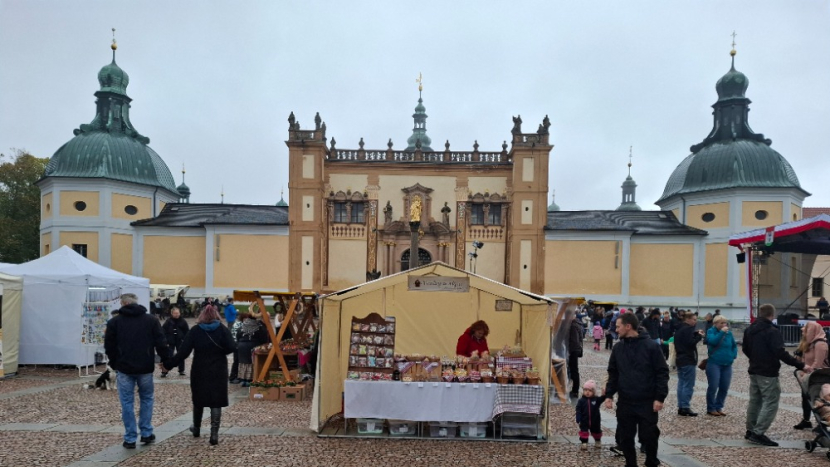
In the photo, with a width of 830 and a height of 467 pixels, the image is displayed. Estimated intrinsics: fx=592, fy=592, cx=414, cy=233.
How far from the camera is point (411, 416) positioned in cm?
791

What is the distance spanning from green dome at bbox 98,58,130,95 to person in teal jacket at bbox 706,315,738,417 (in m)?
46.6

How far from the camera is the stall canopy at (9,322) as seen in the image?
13.1 meters

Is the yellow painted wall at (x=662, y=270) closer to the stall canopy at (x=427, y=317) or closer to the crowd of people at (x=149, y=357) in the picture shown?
the stall canopy at (x=427, y=317)

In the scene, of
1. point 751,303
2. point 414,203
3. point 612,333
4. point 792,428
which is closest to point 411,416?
point 792,428

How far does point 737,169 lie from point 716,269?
6593 mm

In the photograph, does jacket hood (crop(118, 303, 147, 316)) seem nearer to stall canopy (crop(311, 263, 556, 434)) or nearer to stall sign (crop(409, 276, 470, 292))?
stall canopy (crop(311, 263, 556, 434))

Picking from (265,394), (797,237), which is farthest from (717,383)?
(797,237)

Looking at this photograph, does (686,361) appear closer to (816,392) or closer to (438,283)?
(816,392)

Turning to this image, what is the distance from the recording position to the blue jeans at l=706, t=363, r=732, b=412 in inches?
383

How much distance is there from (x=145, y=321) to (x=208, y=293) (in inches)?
1244

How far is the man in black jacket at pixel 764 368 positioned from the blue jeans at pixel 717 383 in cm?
171

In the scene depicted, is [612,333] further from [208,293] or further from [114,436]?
[208,293]

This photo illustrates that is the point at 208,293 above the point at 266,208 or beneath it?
beneath

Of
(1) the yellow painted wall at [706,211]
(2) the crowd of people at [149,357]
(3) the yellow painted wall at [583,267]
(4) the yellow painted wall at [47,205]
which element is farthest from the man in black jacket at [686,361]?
(4) the yellow painted wall at [47,205]
